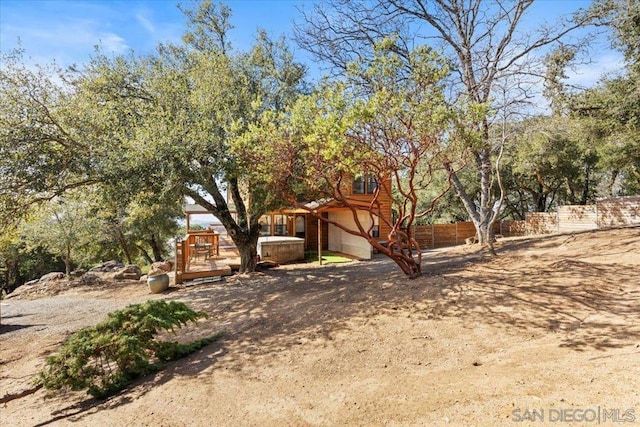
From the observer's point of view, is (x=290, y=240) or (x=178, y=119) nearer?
(x=178, y=119)

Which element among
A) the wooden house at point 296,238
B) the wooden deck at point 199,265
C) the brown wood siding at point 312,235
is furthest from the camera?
the brown wood siding at point 312,235

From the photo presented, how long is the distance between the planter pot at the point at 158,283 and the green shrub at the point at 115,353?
17.6ft

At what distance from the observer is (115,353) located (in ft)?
14.2

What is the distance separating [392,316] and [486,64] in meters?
9.55

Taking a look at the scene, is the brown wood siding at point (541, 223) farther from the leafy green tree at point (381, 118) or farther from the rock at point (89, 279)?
the rock at point (89, 279)

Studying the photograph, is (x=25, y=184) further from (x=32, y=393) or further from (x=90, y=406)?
(x=90, y=406)

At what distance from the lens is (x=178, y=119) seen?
26.6 ft

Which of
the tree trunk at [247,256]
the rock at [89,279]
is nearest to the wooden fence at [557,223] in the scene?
the tree trunk at [247,256]

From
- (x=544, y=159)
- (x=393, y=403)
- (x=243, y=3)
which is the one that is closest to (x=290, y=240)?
(x=243, y=3)

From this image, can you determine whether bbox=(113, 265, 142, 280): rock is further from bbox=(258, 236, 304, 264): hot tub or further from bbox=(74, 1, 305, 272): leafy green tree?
bbox=(74, 1, 305, 272): leafy green tree

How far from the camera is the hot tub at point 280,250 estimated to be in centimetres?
1455

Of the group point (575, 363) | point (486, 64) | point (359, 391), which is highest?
point (486, 64)

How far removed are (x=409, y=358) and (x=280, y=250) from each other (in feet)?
36.9

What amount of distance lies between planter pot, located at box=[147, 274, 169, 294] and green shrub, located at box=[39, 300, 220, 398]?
5352 millimetres
